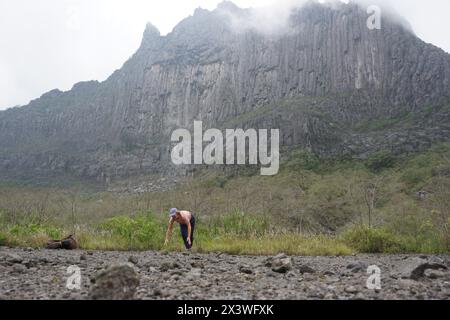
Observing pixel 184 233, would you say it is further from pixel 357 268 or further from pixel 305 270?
pixel 357 268

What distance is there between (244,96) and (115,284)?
96.1 metres

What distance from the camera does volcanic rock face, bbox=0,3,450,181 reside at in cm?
7019

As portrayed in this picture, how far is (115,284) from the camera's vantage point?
4.06m

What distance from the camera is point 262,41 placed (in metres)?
108

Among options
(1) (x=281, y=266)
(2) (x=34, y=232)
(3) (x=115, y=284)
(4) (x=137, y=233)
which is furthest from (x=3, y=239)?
(3) (x=115, y=284)

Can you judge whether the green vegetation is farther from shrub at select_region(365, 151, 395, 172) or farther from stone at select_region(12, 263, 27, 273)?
shrub at select_region(365, 151, 395, 172)

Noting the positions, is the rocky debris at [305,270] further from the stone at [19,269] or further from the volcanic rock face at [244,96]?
the volcanic rock face at [244,96]

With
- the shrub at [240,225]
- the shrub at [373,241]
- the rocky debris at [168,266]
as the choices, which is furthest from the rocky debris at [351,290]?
the shrub at [240,225]

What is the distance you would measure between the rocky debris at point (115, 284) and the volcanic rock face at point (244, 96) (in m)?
52.9

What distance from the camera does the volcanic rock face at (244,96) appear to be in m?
70.2

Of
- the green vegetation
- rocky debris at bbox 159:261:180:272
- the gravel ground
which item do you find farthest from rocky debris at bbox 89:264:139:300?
the green vegetation

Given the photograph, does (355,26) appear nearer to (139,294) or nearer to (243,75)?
(243,75)

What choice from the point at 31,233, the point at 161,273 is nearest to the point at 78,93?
the point at 31,233
